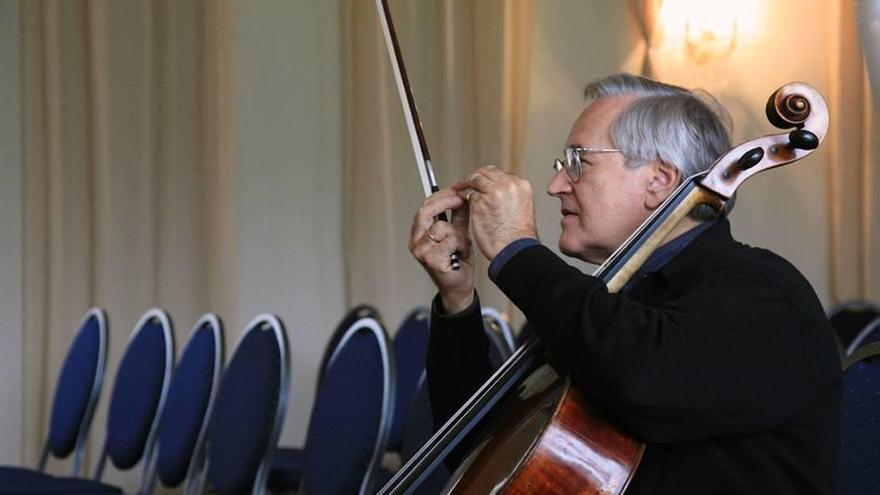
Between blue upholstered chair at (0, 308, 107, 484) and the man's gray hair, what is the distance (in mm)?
2547

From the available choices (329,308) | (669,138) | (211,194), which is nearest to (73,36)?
(211,194)

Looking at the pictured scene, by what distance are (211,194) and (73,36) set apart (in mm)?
817

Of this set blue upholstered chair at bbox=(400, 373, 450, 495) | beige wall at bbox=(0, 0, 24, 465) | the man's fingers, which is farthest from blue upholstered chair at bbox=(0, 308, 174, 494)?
the man's fingers

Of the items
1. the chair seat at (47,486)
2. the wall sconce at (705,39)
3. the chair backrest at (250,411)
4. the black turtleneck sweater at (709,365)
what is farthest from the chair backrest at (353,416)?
the wall sconce at (705,39)

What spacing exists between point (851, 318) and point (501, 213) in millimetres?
3197

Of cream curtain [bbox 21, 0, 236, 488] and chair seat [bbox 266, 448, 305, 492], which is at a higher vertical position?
cream curtain [bbox 21, 0, 236, 488]

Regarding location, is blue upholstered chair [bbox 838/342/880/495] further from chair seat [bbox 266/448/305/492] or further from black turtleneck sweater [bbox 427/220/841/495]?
chair seat [bbox 266/448/305/492]

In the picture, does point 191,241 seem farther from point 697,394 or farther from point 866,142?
point 697,394

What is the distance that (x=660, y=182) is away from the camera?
171 cm

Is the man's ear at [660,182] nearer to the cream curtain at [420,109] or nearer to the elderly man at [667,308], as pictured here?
the elderly man at [667,308]

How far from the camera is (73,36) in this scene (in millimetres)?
5406

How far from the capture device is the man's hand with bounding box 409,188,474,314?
1738 millimetres

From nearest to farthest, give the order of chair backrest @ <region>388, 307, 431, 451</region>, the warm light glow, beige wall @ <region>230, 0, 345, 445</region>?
chair backrest @ <region>388, 307, 431, 451</region>, the warm light glow, beige wall @ <region>230, 0, 345, 445</region>

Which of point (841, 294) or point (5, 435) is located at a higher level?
point (841, 294)
